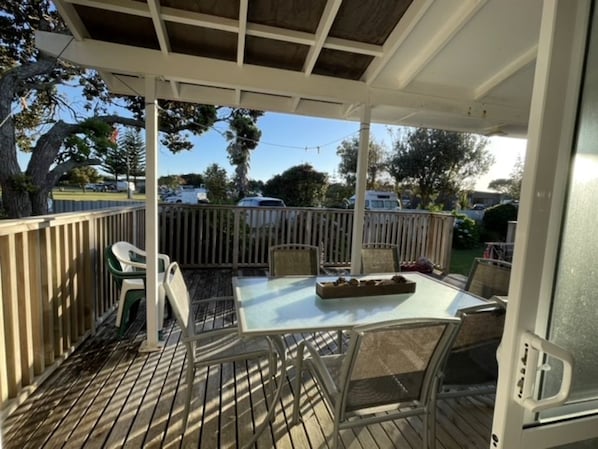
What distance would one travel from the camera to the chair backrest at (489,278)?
2.38 meters

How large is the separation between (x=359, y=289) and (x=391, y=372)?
774 millimetres

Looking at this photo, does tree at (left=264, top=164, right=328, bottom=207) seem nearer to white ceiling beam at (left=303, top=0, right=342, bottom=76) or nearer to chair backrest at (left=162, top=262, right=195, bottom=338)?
white ceiling beam at (left=303, top=0, right=342, bottom=76)

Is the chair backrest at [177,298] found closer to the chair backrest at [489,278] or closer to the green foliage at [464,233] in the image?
the chair backrest at [489,278]

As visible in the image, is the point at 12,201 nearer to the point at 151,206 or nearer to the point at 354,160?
the point at 151,206

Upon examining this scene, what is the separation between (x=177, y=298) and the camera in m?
1.75

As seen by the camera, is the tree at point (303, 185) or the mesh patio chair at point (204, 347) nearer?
the mesh patio chair at point (204, 347)

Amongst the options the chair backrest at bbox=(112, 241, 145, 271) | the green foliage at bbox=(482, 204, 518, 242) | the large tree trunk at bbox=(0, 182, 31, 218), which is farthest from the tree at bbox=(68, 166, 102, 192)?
the green foliage at bbox=(482, 204, 518, 242)

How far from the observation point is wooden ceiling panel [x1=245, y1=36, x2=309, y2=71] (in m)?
2.57

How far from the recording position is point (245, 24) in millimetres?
2227

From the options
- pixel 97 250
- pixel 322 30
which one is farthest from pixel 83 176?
pixel 322 30

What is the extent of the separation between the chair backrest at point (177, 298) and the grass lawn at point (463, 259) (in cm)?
548

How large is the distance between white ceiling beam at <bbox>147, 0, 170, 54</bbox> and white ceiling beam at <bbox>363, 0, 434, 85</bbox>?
66.6 inches

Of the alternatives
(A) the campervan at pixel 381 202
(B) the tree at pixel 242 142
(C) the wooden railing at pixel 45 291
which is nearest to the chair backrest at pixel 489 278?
(C) the wooden railing at pixel 45 291

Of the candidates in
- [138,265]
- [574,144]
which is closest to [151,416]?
[138,265]
